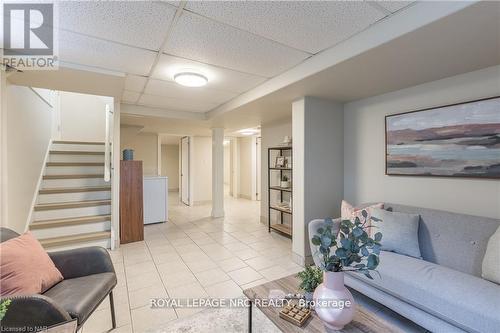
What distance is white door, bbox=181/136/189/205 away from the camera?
702 cm

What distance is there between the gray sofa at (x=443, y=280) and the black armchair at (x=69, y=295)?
2.09 meters

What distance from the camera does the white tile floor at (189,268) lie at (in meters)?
1.99

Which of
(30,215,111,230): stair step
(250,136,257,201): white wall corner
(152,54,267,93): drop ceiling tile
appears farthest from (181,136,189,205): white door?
(152,54,267,93): drop ceiling tile

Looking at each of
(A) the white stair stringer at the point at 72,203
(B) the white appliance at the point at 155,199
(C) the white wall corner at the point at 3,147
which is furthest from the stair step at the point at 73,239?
(B) the white appliance at the point at 155,199

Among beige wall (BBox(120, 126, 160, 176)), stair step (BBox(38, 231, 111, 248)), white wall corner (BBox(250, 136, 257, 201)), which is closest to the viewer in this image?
stair step (BBox(38, 231, 111, 248))

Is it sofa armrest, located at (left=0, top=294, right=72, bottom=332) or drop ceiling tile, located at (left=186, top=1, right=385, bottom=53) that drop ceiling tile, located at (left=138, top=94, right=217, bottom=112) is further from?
sofa armrest, located at (left=0, top=294, right=72, bottom=332)

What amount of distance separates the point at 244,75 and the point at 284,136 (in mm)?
1974

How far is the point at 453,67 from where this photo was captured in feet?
6.78

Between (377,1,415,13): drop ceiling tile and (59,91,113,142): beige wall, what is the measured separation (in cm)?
550

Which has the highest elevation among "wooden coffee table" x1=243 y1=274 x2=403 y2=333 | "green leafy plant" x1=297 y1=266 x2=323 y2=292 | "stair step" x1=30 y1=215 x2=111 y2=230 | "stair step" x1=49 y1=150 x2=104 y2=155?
"stair step" x1=49 y1=150 x2=104 y2=155

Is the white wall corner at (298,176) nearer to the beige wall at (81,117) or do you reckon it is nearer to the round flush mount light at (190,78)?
the round flush mount light at (190,78)

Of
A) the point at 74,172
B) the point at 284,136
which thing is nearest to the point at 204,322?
the point at 284,136

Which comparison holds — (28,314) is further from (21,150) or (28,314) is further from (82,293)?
(21,150)

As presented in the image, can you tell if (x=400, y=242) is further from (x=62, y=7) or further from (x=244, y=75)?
(x=62, y=7)
